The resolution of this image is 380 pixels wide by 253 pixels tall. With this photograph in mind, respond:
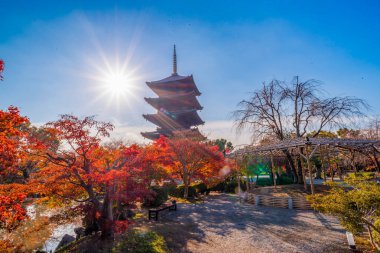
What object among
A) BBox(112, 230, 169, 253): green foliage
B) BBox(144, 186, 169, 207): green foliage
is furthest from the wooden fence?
BBox(112, 230, 169, 253): green foliage

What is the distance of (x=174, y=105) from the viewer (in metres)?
28.4

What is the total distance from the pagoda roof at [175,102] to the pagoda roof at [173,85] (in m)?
1.33

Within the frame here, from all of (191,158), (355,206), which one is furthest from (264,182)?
(355,206)

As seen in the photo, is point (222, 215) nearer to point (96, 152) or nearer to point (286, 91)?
point (96, 152)

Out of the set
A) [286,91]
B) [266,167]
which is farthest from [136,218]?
[266,167]

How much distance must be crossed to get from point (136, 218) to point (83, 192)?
311 cm

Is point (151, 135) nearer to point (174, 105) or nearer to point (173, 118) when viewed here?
point (173, 118)

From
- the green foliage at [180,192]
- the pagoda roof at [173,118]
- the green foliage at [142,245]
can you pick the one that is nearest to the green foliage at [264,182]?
the green foliage at [180,192]

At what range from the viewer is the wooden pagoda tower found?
26609 millimetres

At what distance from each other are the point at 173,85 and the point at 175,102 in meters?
2.54

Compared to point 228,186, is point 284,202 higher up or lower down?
higher up

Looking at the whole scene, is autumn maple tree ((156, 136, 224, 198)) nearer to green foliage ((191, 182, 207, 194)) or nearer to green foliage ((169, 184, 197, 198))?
green foliage ((169, 184, 197, 198))

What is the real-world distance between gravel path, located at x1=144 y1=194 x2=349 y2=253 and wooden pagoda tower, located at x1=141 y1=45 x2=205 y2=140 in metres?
16.7

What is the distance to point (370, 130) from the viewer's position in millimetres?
22375
